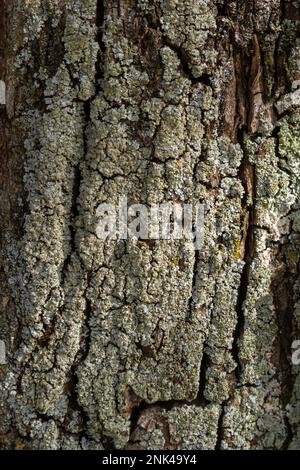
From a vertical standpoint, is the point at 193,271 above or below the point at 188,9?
below

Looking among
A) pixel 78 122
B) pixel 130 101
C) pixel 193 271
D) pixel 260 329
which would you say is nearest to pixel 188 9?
pixel 130 101

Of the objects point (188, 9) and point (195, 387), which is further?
point (195, 387)

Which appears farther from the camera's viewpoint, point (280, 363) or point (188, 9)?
point (280, 363)

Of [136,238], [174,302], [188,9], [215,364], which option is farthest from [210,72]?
[215,364]

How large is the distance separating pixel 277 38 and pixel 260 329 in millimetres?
856

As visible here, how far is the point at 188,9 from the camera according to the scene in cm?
150

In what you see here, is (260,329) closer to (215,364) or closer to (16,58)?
(215,364)

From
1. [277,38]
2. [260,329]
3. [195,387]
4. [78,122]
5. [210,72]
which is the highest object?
[277,38]

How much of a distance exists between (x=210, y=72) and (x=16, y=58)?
57 centimetres

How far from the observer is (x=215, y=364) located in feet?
5.32

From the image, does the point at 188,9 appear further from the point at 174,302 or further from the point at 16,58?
the point at 174,302

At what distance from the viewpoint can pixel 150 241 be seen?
5.19 ft

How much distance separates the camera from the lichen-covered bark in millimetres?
1530

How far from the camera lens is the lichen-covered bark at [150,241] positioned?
1530mm
